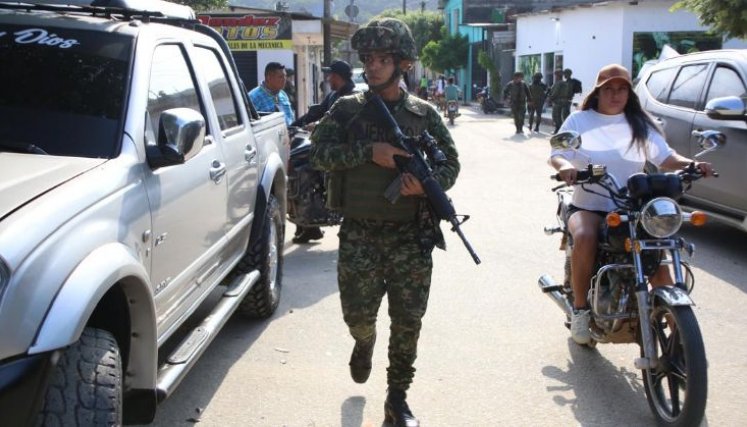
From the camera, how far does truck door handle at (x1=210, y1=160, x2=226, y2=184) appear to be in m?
4.15

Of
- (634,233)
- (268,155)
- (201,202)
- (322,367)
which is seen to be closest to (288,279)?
(268,155)

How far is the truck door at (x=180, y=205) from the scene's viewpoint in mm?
3375

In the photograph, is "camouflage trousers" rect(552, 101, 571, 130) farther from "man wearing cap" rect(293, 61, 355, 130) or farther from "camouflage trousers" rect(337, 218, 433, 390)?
"camouflage trousers" rect(337, 218, 433, 390)

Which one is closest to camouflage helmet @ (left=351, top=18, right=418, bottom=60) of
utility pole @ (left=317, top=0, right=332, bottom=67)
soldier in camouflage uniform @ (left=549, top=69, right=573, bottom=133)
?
soldier in camouflage uniform @ (left=549, top=69, right=573, bottom=133)

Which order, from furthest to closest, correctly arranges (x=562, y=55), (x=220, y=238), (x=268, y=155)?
(x=562, y=55), (x=268, y=155), (x=220, y=238)

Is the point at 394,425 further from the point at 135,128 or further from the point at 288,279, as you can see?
the point at 288,279

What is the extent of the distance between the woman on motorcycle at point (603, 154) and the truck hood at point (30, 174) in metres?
2.58

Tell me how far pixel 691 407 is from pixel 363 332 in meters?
1.51

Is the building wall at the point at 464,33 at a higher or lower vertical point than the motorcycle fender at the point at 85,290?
higher

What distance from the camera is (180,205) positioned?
3.60 m

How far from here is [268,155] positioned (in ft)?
18.5

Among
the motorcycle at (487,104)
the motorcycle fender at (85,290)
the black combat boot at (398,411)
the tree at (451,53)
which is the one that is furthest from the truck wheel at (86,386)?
the tree at (451,53)

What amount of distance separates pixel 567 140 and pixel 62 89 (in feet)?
8.02

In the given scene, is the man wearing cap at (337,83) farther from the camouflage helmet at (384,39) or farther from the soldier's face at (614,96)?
the camouflage helmet at (384,39)
